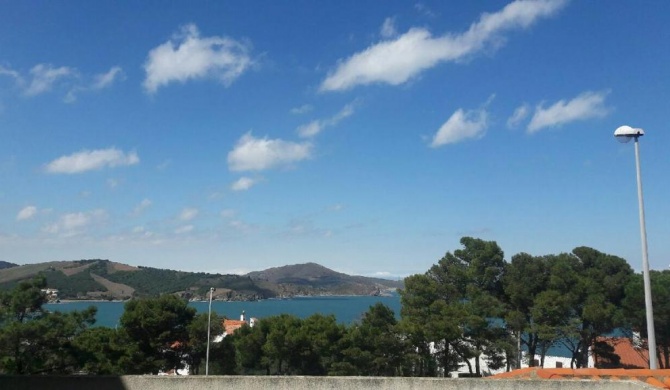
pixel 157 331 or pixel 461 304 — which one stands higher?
pixel 461 304

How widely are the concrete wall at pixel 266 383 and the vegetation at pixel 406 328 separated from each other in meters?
10.7

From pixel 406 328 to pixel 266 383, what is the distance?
1366 centimetres

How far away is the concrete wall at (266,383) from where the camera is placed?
9.70m

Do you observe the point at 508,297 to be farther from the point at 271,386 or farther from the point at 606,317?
the point at 271,386

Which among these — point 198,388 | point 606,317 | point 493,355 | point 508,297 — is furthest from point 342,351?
point 198,388

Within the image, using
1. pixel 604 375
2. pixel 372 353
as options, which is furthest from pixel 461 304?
pixel 604 375

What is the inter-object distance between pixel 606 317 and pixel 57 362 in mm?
22497

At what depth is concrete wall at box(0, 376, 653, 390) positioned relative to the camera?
9.70 m

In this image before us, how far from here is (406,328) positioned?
22.8 m

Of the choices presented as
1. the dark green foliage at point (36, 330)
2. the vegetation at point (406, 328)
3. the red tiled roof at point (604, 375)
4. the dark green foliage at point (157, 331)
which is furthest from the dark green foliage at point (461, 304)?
the dark green foliage at point (36, 330)

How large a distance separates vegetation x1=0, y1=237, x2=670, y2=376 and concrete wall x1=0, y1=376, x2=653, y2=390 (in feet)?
35.1

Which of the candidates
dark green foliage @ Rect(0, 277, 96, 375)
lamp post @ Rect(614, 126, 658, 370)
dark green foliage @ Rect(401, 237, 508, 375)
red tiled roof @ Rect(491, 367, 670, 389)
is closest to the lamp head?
lamp post @ Rect(614, 126, 658, 370)

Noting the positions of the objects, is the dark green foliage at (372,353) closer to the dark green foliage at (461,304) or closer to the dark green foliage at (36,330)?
the dark green foliage at (461,304)

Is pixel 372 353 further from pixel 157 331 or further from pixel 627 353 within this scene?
pixel 627 353
